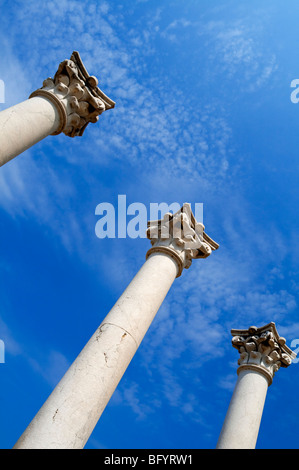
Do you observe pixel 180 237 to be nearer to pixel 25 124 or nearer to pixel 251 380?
pixel 25 124

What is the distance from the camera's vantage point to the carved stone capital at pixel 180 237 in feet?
117

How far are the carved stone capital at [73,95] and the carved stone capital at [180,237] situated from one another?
12195mm

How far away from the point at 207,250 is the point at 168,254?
492 cm

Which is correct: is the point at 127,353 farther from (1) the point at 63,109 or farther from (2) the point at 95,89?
(2) the point at 95,89

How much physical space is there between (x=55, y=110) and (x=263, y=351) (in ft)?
112

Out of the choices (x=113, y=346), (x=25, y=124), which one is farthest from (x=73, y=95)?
(x=113, y=346)

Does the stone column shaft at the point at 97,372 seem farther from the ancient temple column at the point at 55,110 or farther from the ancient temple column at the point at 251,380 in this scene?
the ancient temple column at the point at 251,380

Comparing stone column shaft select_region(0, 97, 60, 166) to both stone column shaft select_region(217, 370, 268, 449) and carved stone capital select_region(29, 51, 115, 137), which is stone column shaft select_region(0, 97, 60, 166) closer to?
carved stone capital select_region(29, 51, 115, 137)

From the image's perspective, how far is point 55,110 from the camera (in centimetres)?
3638

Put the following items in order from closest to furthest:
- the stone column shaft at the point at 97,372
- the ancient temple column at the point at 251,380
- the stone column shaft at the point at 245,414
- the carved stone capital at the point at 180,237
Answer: the stone column shaft at the point at 97,372 → the carved stone capital at the point at 180,237 → the stone column shaft at the point at 245,414 → the ancient temple column at the point at 251,380

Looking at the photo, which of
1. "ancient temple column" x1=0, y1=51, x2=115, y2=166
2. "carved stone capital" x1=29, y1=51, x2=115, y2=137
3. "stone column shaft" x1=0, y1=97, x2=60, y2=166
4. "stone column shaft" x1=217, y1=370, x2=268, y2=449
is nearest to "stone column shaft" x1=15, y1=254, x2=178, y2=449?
"stone column shaft" x1=0, y1=97, x2=60, y2=166

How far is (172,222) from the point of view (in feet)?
124

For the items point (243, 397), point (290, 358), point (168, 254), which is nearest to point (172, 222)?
point (168, 254)

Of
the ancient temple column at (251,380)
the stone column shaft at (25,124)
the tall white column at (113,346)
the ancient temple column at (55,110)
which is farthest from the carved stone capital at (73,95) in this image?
the ancient temple column at (251,380)
